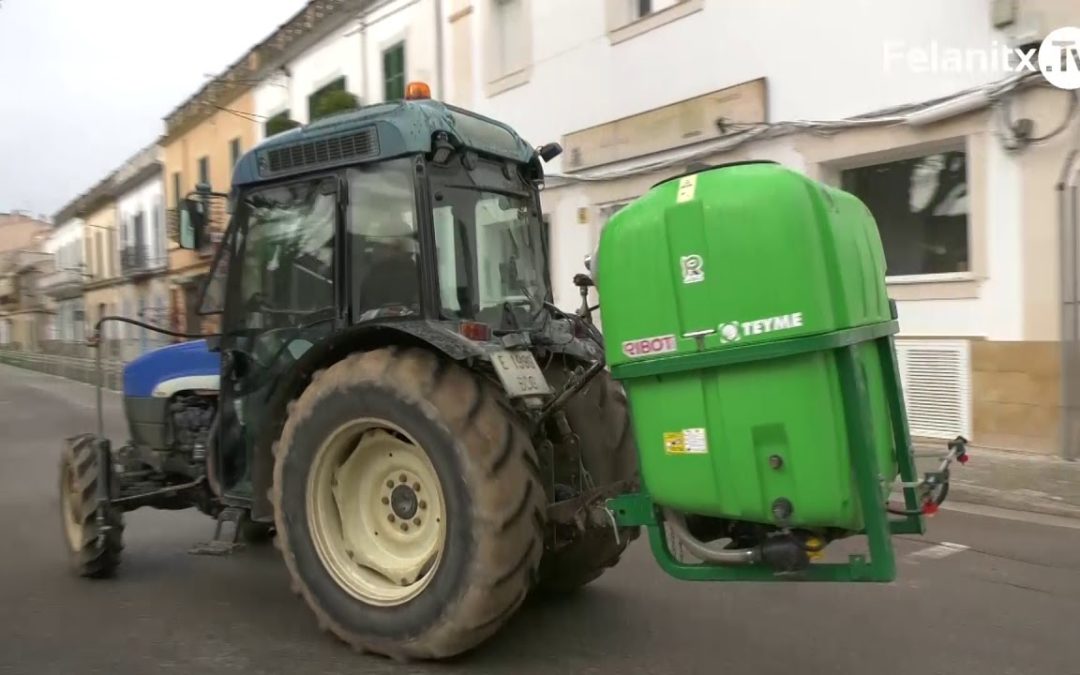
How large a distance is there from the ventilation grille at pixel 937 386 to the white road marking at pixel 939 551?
10.1 ft

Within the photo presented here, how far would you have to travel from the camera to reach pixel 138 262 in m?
34.1

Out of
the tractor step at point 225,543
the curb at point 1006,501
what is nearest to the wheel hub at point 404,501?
the tractor step at point 225,543

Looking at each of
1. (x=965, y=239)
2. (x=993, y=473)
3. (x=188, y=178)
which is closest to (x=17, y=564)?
(x=993, y=473)

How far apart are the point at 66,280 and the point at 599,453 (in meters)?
49.2

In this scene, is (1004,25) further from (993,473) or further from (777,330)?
(777,330)

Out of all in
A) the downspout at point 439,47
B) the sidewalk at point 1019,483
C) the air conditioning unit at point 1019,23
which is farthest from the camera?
the downspout at point 439,47

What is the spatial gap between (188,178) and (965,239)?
24.2 meters

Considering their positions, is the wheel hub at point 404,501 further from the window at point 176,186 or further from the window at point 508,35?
the window at point 176,186

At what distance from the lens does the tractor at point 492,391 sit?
2.99 metres

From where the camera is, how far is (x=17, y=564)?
5.77 meters

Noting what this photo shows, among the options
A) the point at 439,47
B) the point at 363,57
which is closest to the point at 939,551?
the point at 439,47

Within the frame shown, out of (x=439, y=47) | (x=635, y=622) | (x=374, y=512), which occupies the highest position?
(x=439, y=47)

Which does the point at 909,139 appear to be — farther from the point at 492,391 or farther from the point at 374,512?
the point at 374,512

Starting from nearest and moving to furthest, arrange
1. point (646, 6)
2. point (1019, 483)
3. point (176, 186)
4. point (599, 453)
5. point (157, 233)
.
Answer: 1. point (599, 453)
2. point (1019, 483)
3. point (646, 6)
4. point (176, 186)
5. point (157, 233)
